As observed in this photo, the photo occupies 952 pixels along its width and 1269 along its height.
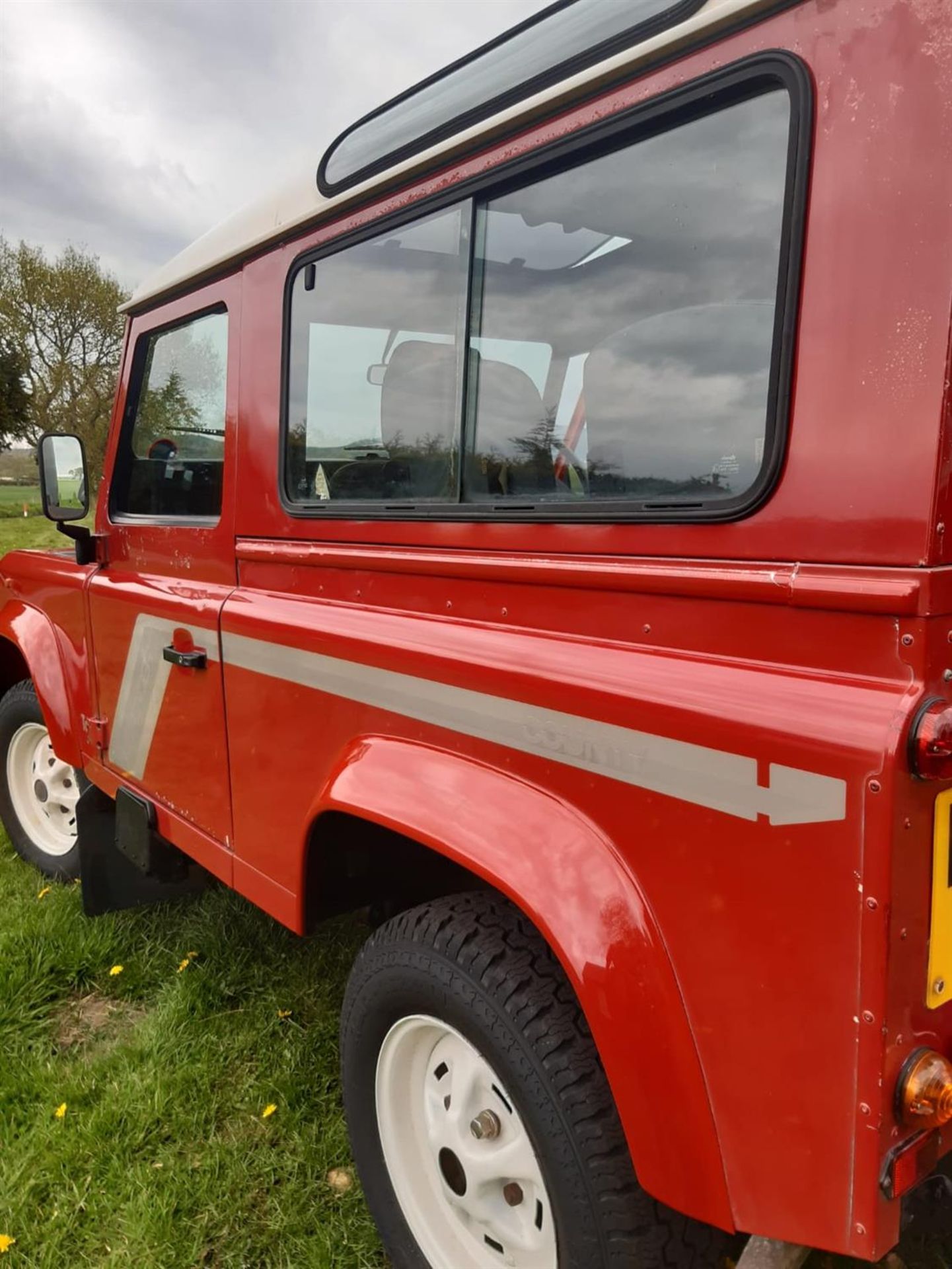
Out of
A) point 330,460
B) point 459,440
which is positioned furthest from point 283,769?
point 459,440

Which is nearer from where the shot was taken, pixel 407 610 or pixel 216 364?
pixel 407 610

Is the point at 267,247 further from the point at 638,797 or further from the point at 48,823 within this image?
the point at 48,823

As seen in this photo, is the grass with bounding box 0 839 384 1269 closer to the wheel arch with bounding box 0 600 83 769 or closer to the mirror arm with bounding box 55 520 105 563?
the wheel arch with bounding box 0 600 83 769

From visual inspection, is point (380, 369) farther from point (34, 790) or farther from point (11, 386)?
point (11, 386)

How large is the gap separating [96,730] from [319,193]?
73.9 inches

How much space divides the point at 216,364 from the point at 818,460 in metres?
1.84

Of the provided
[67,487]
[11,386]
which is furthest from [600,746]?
[11,386]

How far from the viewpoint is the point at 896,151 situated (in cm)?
109

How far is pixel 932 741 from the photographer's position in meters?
1.06

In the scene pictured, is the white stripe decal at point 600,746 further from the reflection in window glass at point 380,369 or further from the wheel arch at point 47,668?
the wheel arch at point 47,668

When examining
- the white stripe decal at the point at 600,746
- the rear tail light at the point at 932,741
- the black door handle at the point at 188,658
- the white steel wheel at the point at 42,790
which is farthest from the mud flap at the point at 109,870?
the rear tail light at the point at 932,741

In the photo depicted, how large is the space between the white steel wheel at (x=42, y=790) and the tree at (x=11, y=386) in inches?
1066

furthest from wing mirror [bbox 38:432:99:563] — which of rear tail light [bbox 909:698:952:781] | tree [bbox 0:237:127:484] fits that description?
tree [bbox 0:237:127:484]

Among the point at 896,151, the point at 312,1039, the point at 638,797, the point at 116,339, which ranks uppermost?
the point at 116,339
